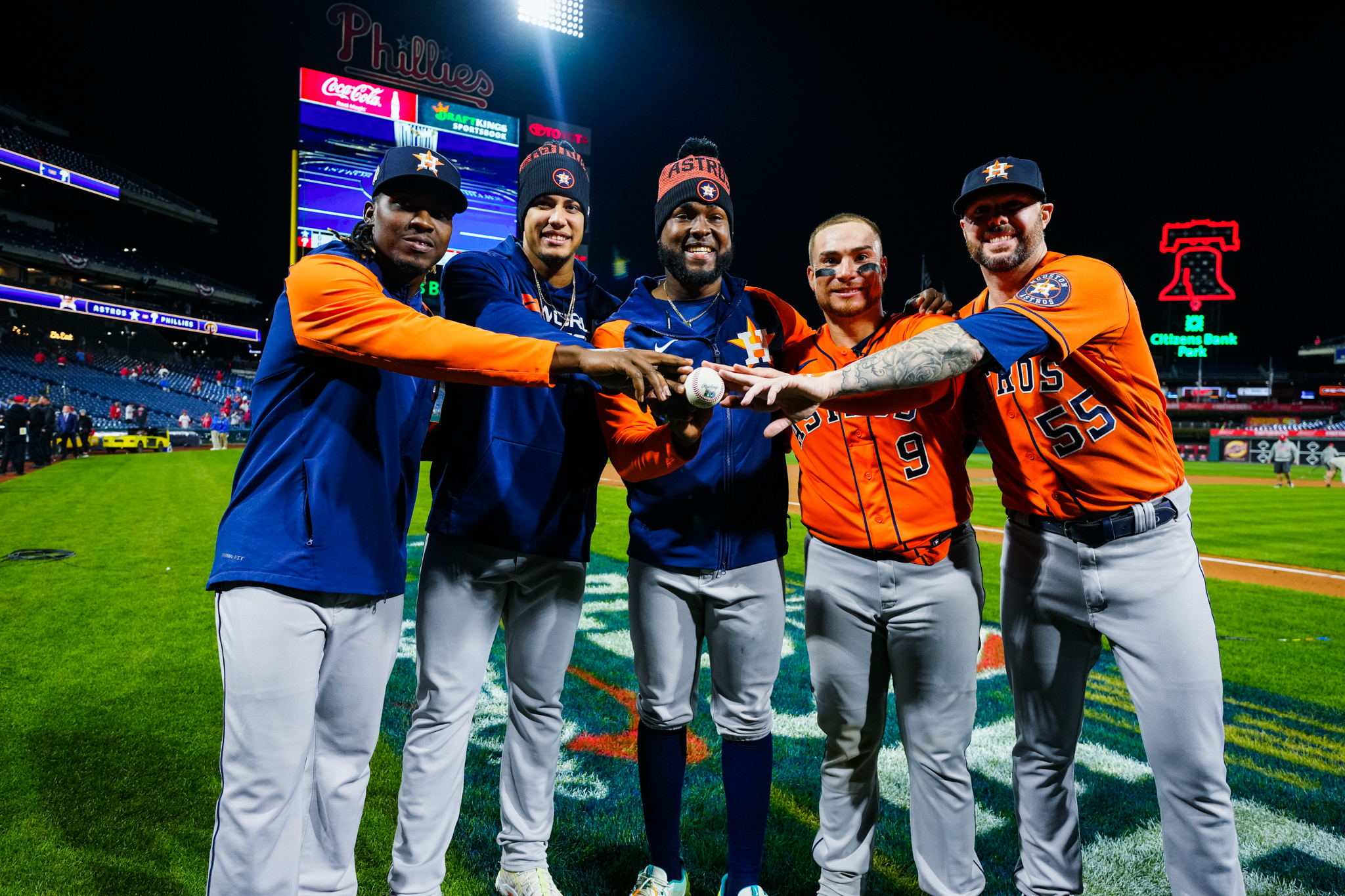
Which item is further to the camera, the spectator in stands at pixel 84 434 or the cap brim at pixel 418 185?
the spectator in stands at pixel 84 434

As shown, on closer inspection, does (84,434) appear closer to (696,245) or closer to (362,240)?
(362,240)

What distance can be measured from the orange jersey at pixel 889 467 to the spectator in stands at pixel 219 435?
34421mm

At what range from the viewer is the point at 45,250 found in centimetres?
3847

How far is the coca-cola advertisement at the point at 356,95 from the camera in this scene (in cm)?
2034

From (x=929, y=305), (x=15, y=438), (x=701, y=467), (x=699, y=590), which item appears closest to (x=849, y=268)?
(x=929, y=305)

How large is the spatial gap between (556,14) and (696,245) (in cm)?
3143

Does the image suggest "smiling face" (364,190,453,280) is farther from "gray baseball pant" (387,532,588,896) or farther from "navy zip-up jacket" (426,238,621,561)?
"gray baseball pant" (387,532,588,896)

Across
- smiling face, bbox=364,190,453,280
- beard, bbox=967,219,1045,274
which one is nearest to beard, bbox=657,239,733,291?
smiling face, bbox=364,190,453,280

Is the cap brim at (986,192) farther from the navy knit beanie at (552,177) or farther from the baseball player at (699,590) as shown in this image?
the navy knit beanie at (552,177)

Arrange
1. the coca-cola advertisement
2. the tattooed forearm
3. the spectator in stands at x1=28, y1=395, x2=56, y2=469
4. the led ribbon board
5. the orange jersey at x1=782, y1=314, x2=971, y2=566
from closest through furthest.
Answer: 1. the tattooed forearm
2. the orange jersey at x1=782, y1=314, x2=971, y2=566
3. the coca-cola advertisement
4. the spectator in stands at x1=28, y1=395, x2=56, y2=469
5. the led ribbon board

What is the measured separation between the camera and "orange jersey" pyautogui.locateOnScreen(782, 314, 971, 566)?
2441mm

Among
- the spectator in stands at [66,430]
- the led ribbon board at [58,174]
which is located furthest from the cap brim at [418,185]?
the led ribbon board at [58,174]

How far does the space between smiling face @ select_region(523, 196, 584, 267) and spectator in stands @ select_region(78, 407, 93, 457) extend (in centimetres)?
3092

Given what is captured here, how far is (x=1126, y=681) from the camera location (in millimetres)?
2373
